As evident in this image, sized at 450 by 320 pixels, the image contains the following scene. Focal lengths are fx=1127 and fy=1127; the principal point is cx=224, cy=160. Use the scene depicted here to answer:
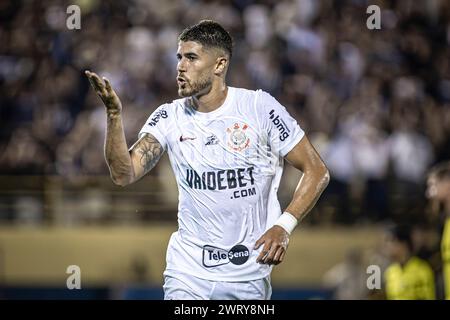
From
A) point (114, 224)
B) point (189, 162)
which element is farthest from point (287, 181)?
point (189, 162)

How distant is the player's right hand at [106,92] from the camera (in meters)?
6.87

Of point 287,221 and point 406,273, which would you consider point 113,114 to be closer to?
point 287,221

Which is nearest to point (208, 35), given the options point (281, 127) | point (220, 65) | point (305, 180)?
point (220, 65)

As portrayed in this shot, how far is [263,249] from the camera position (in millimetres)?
6922

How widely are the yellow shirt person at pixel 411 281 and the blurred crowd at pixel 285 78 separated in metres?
2.85

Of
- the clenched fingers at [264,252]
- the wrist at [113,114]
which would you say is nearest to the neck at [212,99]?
the wrist at [113,114]

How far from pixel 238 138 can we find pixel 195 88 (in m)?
0.44

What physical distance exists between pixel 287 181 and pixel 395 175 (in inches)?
55.3

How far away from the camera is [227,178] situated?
7.43m

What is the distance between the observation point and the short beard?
7371mm

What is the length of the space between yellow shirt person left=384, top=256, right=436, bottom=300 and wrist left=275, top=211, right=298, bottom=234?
14.6 feet

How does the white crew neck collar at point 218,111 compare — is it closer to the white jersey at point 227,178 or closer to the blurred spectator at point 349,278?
the white jersey at point 227,178

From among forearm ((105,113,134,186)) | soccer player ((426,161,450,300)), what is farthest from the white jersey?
soccer player ((426,161,450,300))

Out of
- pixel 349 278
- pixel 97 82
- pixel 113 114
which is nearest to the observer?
pixel 97 82
